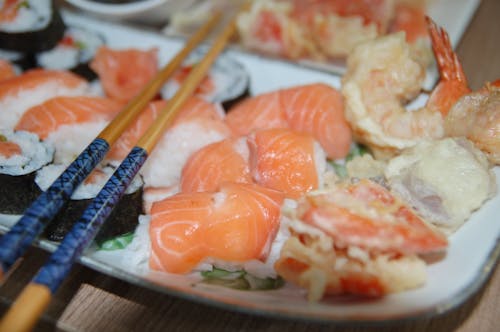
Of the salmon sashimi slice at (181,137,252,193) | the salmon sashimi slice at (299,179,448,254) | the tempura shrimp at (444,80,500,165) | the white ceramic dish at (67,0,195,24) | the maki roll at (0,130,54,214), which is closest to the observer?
the salmon sashimi slice at (299,179,448,254)

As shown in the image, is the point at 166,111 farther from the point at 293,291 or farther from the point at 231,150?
the point at 293,291

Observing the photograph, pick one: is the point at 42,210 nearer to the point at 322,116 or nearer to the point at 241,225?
the point at 241,225

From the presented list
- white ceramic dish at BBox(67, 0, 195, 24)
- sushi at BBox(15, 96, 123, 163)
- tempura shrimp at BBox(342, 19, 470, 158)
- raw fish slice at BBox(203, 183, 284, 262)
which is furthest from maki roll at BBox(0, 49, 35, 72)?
tempura shrimp at BBox(342, 19, 470, 158)

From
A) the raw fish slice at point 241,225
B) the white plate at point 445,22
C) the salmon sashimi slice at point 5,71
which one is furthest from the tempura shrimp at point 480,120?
the salmon sashimi slice at point 5,71

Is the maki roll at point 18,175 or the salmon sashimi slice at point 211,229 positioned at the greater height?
the salmon sashimi slice at point 211,229

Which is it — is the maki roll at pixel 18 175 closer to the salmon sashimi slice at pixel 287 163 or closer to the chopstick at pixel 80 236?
the chopstick at pixel 80 236

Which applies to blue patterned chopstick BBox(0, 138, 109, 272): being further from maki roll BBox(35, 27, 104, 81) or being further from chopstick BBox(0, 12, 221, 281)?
maki roll BBox(35, 27, 104, 81)
